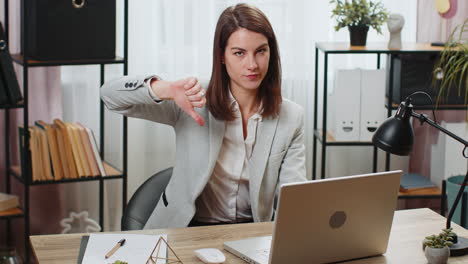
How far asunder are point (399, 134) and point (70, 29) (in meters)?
1.63

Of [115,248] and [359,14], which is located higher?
[359,14]

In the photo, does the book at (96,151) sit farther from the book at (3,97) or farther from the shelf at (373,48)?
the shelf at (373,48)

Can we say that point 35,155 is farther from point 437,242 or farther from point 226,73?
point 437,242

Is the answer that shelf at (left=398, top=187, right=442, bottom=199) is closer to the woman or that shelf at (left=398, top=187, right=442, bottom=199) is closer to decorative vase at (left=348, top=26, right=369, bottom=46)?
decorative vase at (left=348, top=26, right=369, bottom=46)

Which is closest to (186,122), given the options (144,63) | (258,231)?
(258,231)

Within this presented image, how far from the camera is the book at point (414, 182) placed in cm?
365

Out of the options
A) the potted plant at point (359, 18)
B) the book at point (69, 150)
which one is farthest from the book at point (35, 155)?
the potted plant at point (359, 18)

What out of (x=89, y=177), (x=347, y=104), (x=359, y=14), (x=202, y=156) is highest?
(x=359, y=14)

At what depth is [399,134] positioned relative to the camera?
192cm

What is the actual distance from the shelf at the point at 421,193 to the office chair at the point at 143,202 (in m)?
1.47

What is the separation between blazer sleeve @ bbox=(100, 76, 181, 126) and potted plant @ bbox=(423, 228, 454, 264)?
92 cm

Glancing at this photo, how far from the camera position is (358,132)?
3.56 metres

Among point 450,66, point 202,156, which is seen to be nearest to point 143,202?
point 202,156

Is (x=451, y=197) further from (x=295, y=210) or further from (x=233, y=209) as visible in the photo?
(x=295, y=210)
